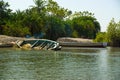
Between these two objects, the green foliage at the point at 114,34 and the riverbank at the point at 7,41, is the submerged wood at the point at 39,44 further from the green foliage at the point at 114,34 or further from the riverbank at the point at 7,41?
the green foliage at the point at 114,34

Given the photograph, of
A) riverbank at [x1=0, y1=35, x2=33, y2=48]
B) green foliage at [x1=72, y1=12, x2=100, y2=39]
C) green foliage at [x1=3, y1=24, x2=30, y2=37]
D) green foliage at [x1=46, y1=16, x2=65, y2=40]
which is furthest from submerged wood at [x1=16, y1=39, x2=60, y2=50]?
green foliage at [x1=72, y1=12, x2=100, y2=39]

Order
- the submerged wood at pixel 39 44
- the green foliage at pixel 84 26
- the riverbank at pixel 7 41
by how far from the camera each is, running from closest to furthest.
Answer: the submerged wood at pixel 39 44, the riverbank at pixel 7 41, the green foliage at pixel 84 26

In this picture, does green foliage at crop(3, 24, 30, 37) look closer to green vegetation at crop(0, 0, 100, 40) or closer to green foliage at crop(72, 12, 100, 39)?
green vegetation at crop(0, 0, 100, 40)

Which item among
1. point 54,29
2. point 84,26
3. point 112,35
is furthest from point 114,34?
point 84,26

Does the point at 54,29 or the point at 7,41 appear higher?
the point at 54,29

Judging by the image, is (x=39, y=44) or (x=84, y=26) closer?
(x=39, y=44)

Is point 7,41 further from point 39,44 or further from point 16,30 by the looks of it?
point 16,30

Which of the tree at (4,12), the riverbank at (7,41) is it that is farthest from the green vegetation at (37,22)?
the riverbank at (7,41)

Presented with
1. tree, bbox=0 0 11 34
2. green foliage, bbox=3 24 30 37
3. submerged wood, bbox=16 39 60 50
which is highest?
tree, bbox=0 0 11 34

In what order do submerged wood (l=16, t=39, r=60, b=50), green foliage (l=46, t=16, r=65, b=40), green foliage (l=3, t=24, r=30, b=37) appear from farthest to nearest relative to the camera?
green foliage (l=46, t=16, r=65, b=40)
green foliage (l=3, t=24, r=30, b=37)
submerged wood (l=16, t=39, r=60, b=50)

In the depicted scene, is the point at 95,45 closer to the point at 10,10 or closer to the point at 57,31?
the point at 57,31

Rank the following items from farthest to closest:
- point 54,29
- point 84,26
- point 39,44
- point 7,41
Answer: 1. point 84,26
2. point 54,29
3. point 7,41
4. point 39,44

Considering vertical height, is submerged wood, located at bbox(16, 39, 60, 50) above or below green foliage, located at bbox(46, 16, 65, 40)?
below

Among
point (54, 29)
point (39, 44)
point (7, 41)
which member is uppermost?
point (54, 29)
